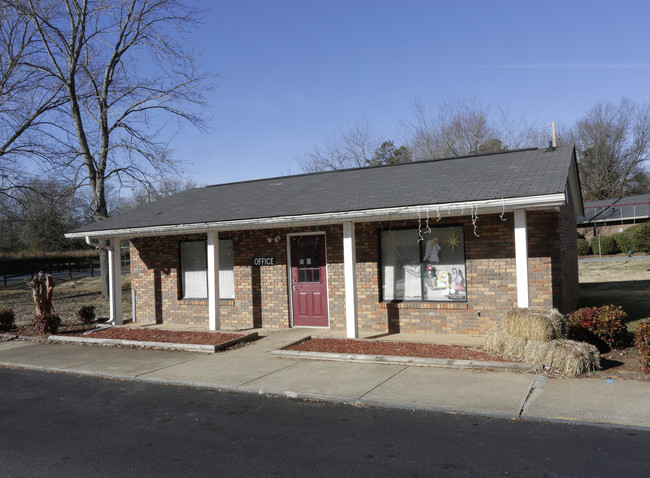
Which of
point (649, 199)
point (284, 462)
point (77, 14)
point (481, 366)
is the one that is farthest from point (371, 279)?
point (649, 199)

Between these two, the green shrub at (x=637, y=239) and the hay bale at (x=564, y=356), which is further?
the green shrub at (x=637, y=239)

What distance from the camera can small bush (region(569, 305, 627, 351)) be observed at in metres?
8.34

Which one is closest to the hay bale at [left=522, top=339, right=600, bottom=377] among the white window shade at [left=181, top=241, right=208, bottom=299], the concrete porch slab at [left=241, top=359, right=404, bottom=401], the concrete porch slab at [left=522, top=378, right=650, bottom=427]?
the concrete porch slab at [left=522, top=378, right=650, bottom=427]

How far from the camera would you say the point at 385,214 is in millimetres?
9422

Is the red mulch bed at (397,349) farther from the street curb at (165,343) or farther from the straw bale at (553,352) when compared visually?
the street curb at (165,343)

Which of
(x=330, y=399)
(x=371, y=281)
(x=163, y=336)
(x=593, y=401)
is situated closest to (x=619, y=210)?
(x=371, y=281)

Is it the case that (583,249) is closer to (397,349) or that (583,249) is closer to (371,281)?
(371,281)

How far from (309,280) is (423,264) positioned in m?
2.79

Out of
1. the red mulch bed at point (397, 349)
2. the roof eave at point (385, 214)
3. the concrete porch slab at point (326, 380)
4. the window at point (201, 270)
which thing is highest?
Result: the roof eave at point (385, 214)

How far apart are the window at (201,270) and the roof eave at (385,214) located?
1.39m

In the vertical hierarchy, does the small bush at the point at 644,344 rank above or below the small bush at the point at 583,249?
below

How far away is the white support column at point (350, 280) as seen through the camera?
33.5 feet

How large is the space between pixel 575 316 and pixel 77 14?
2393 centimetres

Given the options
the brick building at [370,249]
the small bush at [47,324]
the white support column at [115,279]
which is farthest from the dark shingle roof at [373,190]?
the small bush at [47,324]
